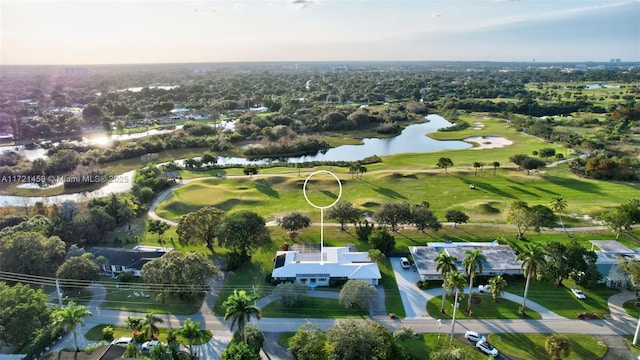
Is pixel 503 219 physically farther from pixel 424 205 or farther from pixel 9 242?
pixel 9 242

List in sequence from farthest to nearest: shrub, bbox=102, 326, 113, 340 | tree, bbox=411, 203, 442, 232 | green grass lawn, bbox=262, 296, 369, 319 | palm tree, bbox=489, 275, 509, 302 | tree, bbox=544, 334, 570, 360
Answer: tree, bbox=411, 203, 442, 232
palm tree, bbox=489, 275, 509, 302
green grass lawn, bbox=262, 296, 369, 319
shrub, bbox=102, 326, 113, 340
tree, bbox=544, 334, 570, 360

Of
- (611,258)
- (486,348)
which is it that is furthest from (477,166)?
(486,348)

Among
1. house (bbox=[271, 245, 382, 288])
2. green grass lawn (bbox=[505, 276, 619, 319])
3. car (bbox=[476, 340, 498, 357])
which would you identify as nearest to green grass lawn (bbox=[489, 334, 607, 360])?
car (bbox=[476, 340, 498, 357])

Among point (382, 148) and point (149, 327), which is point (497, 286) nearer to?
point (149, 327)

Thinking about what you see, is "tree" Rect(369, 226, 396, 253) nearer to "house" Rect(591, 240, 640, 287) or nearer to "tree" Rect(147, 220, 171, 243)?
"house" Rect(591, 240, 640, 287)

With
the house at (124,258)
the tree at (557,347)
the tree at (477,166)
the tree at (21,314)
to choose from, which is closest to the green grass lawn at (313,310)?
the tree at (557,347)

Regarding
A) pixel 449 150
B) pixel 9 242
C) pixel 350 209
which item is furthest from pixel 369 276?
pixel 449 150
